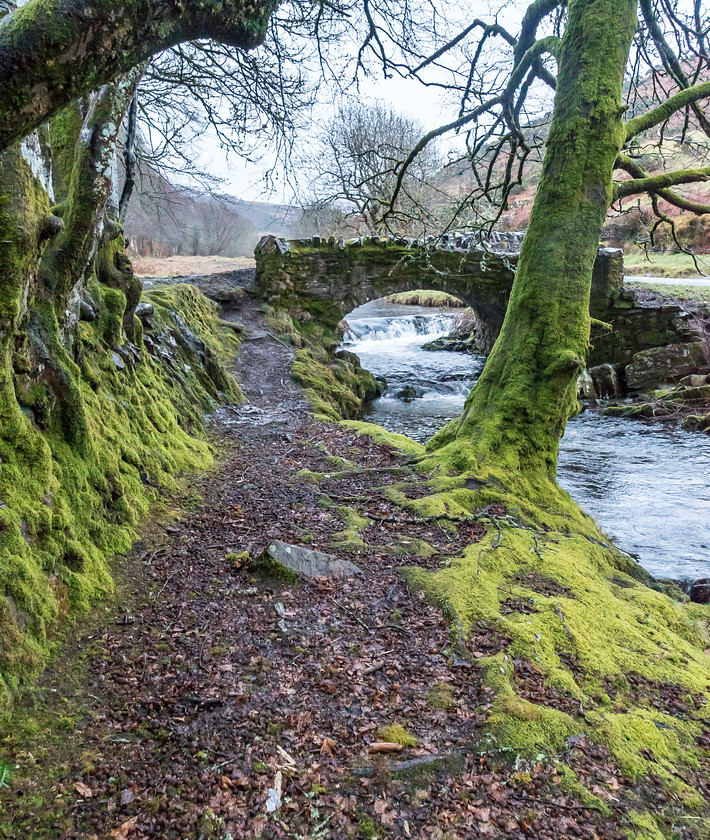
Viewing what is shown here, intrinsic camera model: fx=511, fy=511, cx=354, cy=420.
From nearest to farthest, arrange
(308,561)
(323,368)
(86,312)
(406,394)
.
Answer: (308,561)
(86,312)
(323,368)
(406,394)

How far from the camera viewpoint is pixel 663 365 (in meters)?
14.1

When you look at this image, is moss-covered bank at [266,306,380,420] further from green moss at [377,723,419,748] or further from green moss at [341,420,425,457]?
green moss at [377,723,419,748]

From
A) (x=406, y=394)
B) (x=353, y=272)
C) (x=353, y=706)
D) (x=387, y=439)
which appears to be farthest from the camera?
(x=406, y=394)

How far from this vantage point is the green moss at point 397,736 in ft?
7.43

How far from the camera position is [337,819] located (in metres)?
1.91

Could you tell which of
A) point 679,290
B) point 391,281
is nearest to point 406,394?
point 391,281

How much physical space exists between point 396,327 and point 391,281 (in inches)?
341

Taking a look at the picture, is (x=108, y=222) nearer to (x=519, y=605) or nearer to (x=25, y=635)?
(x=25, y=635)

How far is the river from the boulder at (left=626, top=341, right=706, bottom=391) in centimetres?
256

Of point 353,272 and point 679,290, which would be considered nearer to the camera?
point 353,272

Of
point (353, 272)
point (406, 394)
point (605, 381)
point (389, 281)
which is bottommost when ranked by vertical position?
point (406, 394)

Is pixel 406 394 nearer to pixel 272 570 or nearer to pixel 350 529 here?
pixel 350 529

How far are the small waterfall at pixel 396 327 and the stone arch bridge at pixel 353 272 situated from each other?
22.0 ft

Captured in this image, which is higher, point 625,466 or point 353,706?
point 353,706
